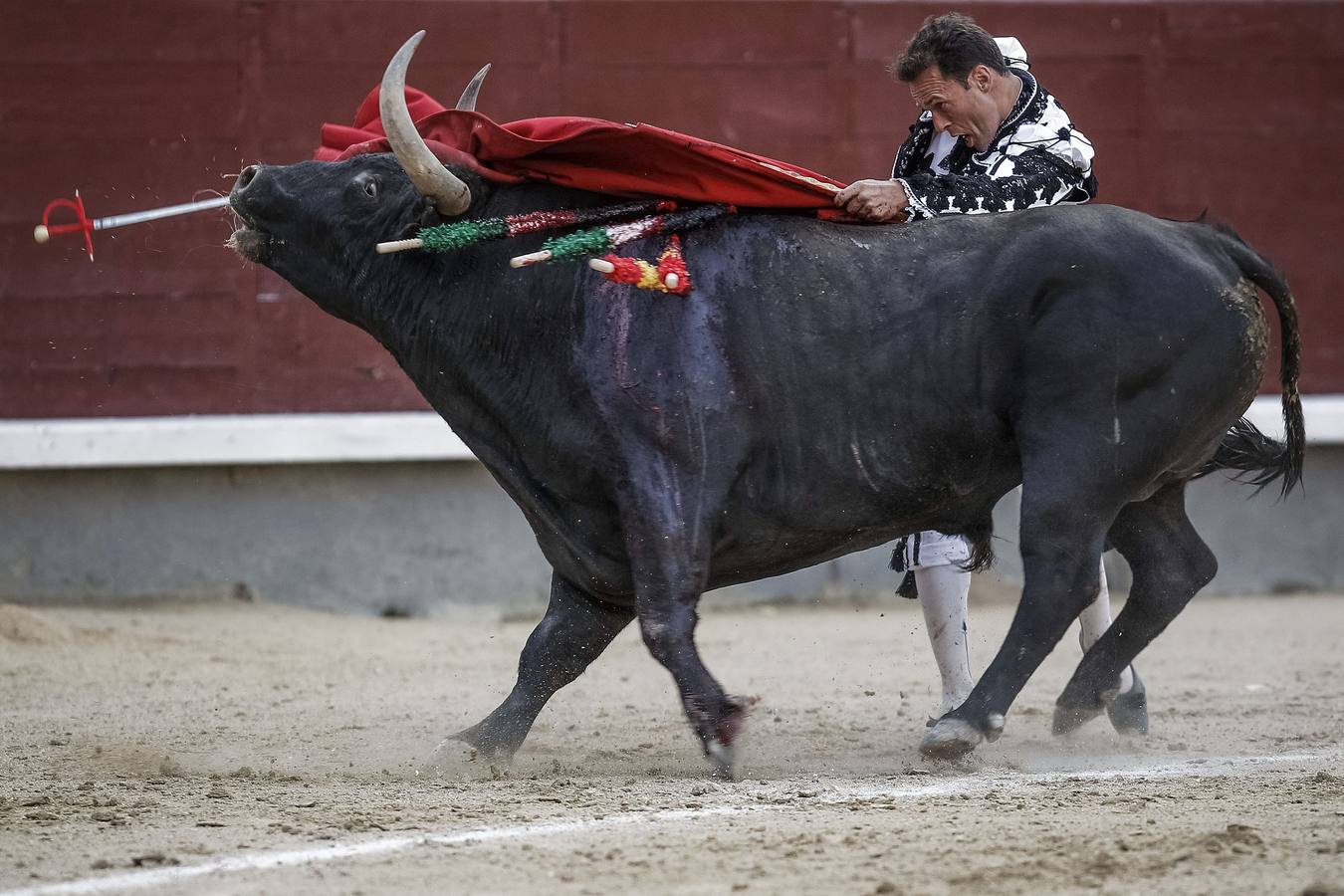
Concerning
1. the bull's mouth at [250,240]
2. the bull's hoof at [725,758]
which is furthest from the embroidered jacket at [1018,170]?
the bull's mouth at [250,240]

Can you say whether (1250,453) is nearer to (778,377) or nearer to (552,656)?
(778,377)

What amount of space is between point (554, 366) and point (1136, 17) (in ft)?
14.4

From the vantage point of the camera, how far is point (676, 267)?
3.48 metres

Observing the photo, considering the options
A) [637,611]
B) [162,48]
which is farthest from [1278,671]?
[162,48]

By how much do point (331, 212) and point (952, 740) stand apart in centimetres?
171

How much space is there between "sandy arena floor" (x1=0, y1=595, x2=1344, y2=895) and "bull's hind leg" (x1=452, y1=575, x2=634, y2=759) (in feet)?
0.39

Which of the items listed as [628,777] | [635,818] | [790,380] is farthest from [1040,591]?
[635,818]

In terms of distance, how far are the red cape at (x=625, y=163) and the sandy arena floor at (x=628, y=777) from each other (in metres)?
1.23

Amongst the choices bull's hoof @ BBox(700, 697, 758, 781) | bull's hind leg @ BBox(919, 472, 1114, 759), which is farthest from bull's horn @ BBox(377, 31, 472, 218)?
bull's hind leg @ BBox(919, 472, 1114, 759)

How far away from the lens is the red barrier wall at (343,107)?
256 inches

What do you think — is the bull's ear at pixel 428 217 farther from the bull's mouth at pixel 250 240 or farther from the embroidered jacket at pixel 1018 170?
the embroidered jacket at pixel 1018 170

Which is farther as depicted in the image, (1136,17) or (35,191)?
(1136,17)

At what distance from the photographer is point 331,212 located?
358cm

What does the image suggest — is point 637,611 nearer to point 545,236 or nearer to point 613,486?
point 613,486
